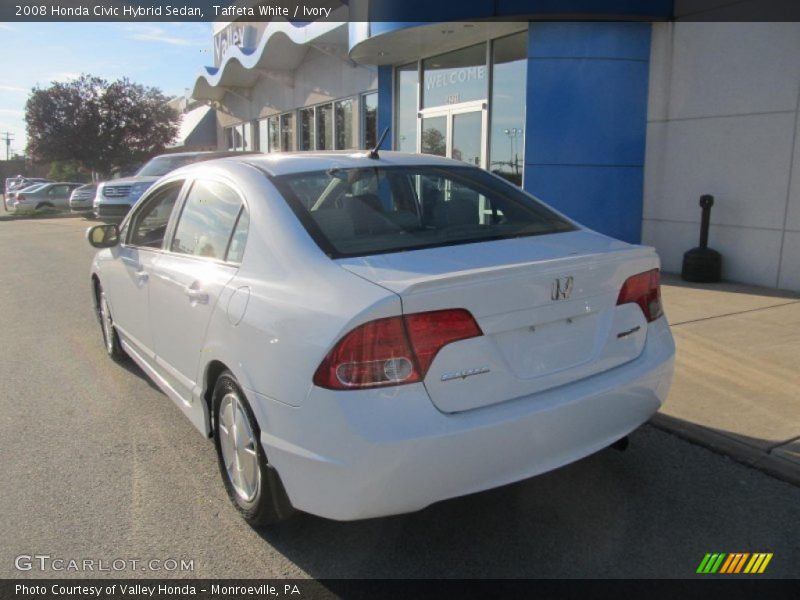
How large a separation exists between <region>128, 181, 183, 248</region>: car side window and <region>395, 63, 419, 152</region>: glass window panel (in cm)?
892

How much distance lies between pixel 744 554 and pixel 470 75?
10.0m

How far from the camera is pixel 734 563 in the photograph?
283 centimetres

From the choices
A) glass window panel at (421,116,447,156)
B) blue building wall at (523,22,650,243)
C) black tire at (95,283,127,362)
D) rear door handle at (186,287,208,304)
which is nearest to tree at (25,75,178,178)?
glass window panel at (421,116,447,156)

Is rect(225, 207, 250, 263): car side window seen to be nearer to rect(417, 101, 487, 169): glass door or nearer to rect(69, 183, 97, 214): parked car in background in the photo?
rect(417, 101, 487, 169): glass door

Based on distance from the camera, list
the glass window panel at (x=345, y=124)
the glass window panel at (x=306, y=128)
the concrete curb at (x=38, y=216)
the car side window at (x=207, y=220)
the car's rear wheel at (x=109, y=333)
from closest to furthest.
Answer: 1. the car side window at (x=207, y=220)
2. the car's rear wheel at (x=109, y=333)
3. the glass window panel at (x=345, y=124)
4. the glass window panel at (x=306, y=128)
5. the concrete curb at (x=38, y=216)

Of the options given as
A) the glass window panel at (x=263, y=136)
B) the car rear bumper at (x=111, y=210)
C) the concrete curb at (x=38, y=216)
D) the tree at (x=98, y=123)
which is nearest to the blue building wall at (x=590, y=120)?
the car rear bumper at (x=111, y=210)

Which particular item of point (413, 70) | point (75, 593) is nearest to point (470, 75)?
point (413, 70)

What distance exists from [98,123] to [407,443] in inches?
1550

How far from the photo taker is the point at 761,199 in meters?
8.21

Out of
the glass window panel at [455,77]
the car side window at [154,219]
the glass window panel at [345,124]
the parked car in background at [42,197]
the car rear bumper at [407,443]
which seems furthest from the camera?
the parked car in background at [42,197]

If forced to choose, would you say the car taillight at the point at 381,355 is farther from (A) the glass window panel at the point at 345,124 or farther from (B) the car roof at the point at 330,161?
(A) the glass window panel at the point at 345,124

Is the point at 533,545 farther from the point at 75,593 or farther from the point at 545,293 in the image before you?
the point at 75,593

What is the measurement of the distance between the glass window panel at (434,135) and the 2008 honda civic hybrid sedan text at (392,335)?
898cm

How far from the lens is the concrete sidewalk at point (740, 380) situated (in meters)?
3.86
